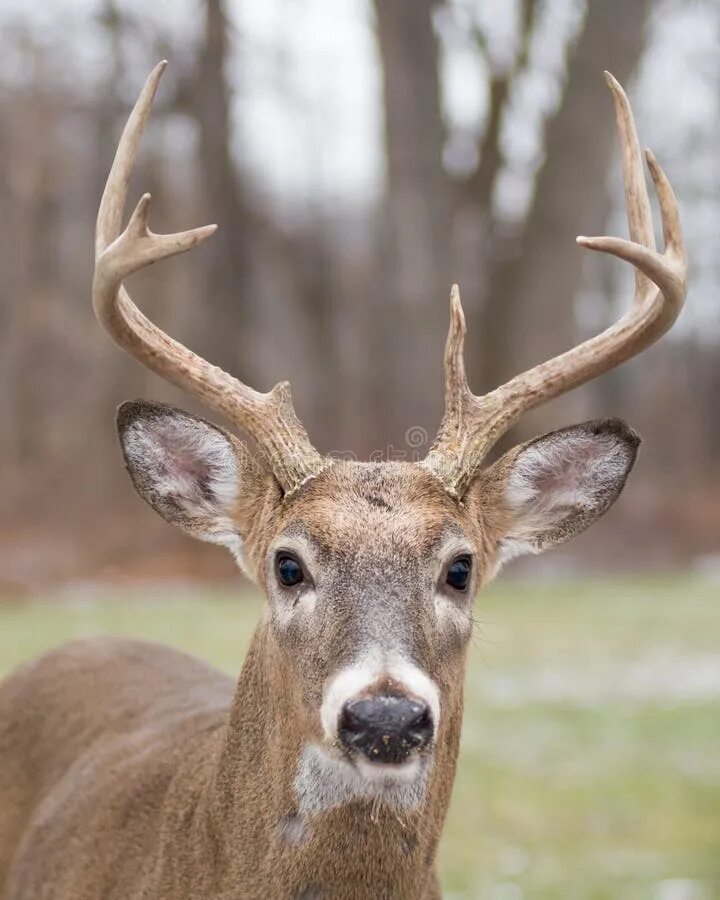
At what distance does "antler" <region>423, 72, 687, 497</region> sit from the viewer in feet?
12.4

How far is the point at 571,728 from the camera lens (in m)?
9.11

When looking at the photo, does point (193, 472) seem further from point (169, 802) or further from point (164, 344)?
point (169, 802)

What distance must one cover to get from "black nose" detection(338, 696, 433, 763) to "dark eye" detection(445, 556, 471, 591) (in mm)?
586

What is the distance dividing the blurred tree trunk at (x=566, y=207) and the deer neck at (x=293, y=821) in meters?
12.9

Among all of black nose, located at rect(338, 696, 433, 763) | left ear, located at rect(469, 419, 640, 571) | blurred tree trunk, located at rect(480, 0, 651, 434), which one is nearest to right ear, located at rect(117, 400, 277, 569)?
left ear, located at rect(469, 419, 640, 571)

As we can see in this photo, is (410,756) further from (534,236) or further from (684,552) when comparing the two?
(684,552)

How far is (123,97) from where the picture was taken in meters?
21.9

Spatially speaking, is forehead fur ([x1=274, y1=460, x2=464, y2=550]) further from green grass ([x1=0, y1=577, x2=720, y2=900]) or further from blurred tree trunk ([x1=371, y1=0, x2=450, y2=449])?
blurred tree trunk ([x1=371, y1=0, x2=450, y2=449])

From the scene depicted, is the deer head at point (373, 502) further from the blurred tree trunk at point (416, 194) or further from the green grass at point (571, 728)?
the blurred tree trunk at point (416, 194)

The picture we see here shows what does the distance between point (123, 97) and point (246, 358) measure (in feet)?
14.3

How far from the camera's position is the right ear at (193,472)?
3875mm

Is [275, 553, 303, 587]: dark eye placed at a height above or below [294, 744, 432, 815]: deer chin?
above

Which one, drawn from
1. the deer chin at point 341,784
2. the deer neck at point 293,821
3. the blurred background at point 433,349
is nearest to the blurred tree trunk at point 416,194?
the blurred background at point 433,349

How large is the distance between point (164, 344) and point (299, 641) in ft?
3.36
